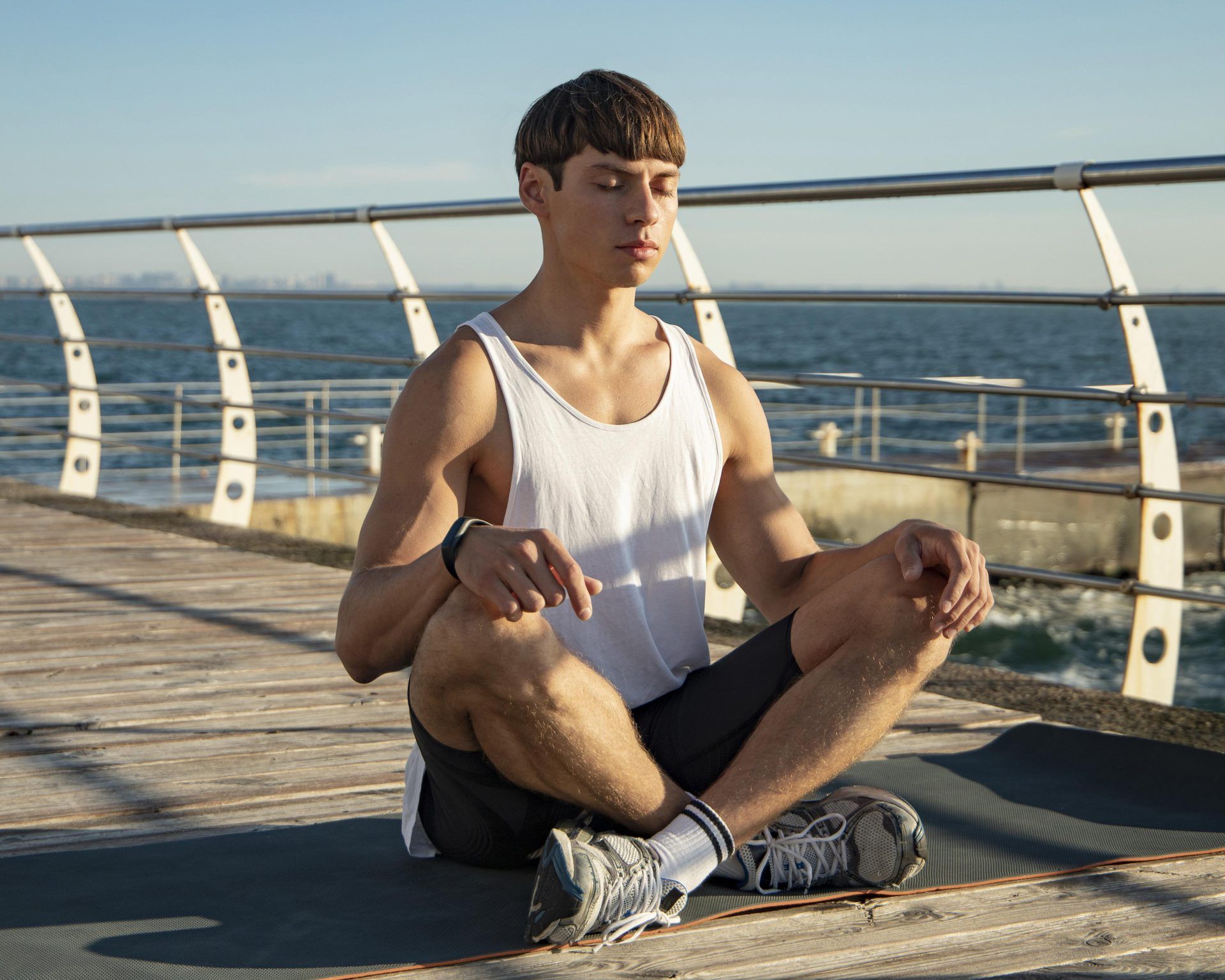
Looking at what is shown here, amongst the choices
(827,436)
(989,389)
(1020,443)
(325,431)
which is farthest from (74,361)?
(1020,443)

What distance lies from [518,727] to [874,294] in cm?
163

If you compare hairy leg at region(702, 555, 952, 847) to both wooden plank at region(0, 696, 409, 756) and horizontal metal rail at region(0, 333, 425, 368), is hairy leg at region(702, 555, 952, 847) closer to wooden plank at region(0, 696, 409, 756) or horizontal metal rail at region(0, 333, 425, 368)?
wooden plank at region(0, 696, 409, 756)

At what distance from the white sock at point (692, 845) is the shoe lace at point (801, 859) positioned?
9cm

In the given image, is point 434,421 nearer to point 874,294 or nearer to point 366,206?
point 874,294

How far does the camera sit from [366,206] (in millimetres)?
3639

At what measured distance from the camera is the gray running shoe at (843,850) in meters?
1.47

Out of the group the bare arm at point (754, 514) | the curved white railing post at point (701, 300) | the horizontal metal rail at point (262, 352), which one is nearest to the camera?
the bare arm at point (754, 514)

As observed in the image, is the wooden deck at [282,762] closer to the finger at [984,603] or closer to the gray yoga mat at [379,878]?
the gray yoga mat at [379,878]

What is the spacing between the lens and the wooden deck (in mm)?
1324

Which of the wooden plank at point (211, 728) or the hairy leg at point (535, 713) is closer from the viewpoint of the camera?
the hairy leg at point (535, 713)

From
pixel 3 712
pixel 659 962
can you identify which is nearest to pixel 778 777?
pixel 659 962

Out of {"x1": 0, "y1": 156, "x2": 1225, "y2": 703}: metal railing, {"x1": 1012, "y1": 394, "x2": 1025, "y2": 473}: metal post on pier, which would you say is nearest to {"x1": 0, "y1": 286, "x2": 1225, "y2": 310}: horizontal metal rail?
{"x1": 0, "y1": 156, "x2": 1225, "y2": 703}: metal railing

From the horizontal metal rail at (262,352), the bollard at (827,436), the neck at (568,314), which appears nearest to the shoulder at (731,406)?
the neck at (568,314)

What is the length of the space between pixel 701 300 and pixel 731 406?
1.43m
